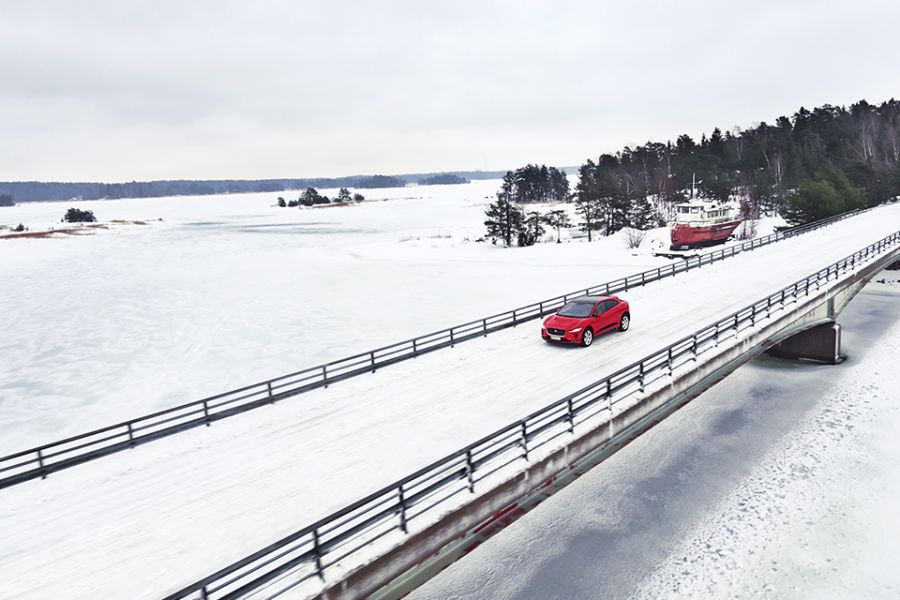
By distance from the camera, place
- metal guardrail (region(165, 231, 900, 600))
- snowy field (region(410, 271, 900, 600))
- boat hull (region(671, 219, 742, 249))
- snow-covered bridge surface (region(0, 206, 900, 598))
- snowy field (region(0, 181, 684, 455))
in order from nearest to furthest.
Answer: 1. metal guardrail (region(165, 231, 900, 600))
2. snow-covered bridge surface (region(0, 206, 900, 598))
3. snowy field (region(410, 271, 900, 600))
4. snowy field (region(0, 181, 684, 455))
5. boat hull (region(671, 219, 742, 249))

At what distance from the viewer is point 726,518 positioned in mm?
16906

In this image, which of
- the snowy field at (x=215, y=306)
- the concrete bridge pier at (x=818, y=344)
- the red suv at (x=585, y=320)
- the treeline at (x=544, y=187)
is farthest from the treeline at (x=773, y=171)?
the red suv at (x=585, y=320)

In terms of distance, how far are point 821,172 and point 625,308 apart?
74490 millimetres

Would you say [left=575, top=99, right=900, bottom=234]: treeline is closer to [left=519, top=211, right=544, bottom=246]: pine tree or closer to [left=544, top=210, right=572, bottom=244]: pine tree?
[left=544, top=210, right=572, bottom=244]: pine tree

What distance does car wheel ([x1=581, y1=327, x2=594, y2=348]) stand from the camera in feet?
64.8

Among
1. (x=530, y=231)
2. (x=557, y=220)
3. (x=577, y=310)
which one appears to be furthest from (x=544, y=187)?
(x=577, y=310)

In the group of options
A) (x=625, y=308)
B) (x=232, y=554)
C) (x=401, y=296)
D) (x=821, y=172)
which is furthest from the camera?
(x=821, y=172)

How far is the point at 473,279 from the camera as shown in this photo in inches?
2122

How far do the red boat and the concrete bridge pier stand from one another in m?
33.9

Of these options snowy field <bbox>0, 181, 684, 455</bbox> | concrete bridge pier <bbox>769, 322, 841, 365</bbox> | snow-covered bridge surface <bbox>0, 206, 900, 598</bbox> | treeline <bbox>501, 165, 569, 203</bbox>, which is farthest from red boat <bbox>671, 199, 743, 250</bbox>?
treeline <bbox>501, 165, 569, 203</bbox>

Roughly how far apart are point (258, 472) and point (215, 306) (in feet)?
117

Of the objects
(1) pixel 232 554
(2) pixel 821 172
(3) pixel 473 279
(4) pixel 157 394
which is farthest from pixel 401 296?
(2) pixel 821 172

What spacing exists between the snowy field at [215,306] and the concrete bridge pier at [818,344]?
17997 mm

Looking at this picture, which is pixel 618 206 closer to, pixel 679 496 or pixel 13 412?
pixel 679 496
